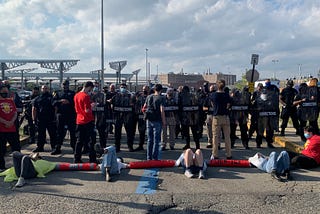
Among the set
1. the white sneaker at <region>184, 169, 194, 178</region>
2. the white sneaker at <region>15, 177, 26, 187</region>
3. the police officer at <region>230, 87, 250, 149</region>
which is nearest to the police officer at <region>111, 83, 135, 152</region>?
the police officer at <region>230, 87, 250, 149</region>

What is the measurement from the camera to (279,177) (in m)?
7.14

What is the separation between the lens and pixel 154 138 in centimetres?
857

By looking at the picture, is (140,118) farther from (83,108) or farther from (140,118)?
(83,108)

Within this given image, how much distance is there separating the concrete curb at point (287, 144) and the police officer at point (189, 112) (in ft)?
9.14

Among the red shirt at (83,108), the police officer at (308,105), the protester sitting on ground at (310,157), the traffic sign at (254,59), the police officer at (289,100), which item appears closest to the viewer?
the protester sitting on ground at (310,157)

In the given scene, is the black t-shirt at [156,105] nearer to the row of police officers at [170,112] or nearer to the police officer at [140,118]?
the row of police officers at [170,112]

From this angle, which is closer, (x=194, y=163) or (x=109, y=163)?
(x=109, y=163)

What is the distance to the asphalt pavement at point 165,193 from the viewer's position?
5520 millimetres

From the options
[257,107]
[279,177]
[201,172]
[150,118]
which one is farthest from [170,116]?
[279,177]

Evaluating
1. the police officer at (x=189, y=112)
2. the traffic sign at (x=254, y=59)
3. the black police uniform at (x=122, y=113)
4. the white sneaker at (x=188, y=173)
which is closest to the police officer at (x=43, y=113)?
the black police uniform at (x=122, y=113)

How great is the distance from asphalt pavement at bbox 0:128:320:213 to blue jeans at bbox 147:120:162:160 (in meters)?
0.72

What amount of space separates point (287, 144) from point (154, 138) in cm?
460

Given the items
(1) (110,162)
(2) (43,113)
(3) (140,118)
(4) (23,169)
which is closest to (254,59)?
(3) (140,118)

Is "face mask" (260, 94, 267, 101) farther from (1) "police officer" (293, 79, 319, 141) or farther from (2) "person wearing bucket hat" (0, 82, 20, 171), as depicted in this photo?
(2) "person wearing bucket hat" (0, 82, 20, 171)
